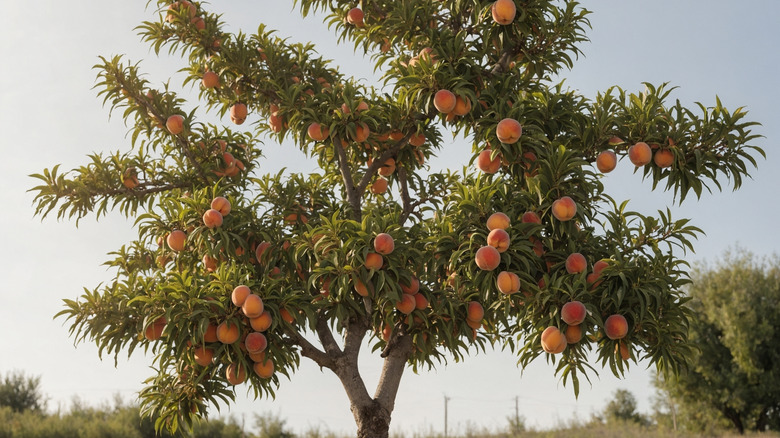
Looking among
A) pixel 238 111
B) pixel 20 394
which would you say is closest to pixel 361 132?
pixel 238 111

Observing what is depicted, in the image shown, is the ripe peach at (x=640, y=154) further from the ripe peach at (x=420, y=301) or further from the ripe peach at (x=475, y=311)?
the ripe peach at (x=420, y=301)

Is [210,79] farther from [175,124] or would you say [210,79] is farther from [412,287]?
[412,287]

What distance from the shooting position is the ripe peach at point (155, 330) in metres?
5.10

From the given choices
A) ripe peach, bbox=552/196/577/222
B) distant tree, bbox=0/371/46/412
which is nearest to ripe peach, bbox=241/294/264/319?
ripe peach, bbox=552/196/577/222

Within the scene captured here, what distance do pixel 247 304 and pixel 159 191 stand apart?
2.59 metres

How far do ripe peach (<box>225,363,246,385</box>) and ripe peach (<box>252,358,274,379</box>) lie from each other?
0.37 ft

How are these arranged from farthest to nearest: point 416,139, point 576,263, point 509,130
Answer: point 416,139, point 509,130, point 576,263

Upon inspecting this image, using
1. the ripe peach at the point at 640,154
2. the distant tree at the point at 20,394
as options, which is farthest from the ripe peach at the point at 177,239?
the distant tree at the point at 20,394

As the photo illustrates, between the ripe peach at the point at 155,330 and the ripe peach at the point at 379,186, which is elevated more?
the ripe peach at the point at 379,186

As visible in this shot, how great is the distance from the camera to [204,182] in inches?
264

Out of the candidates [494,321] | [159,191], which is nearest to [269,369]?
[494,321]

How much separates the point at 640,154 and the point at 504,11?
5.32ft

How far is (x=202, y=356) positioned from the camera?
16.1 feet

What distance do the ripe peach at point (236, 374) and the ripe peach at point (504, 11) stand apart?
11.6 feet
